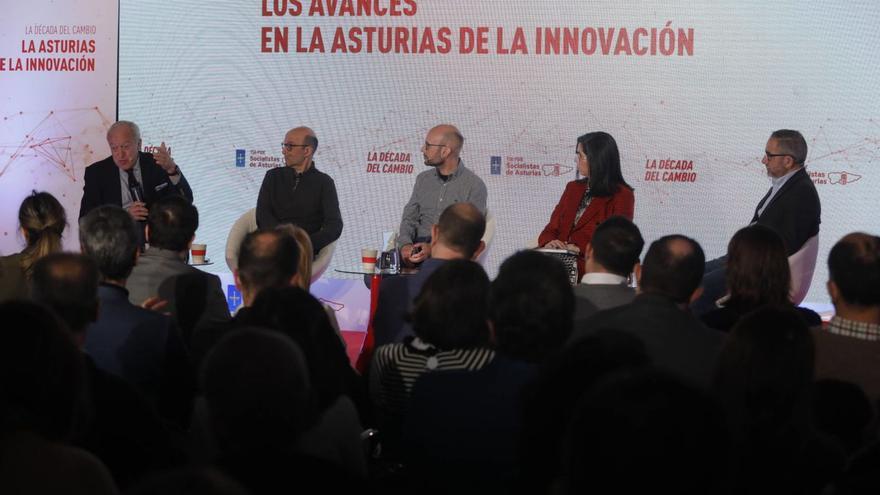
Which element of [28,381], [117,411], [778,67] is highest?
[778,67]

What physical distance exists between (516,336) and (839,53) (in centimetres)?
540

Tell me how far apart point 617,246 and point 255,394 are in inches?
84.5

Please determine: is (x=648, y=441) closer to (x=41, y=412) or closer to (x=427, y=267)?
(x=41, y=412)

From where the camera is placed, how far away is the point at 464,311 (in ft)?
8.97

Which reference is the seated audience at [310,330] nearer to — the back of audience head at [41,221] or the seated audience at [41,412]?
the seated audience at [41,412]

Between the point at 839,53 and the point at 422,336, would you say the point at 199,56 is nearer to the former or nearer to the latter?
the point at 839,53

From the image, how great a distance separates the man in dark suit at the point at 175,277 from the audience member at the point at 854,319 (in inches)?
86.9

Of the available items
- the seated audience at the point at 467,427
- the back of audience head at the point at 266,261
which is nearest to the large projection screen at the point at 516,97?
the back of audience head at the point at 266,261

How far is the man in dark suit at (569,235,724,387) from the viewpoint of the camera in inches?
113

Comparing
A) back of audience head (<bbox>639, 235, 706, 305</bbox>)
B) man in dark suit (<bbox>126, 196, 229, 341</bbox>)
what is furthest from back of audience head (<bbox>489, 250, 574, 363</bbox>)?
man in dark suit (<bbox>126, 196, 229, 341</bbox>)

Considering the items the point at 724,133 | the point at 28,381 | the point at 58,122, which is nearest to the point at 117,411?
the point at 28,381

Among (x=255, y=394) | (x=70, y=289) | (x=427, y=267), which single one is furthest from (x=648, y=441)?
(x=427, y=267)

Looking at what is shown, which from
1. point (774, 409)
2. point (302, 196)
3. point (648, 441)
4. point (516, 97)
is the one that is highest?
point (516, 97)

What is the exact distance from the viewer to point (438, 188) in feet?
21.7
